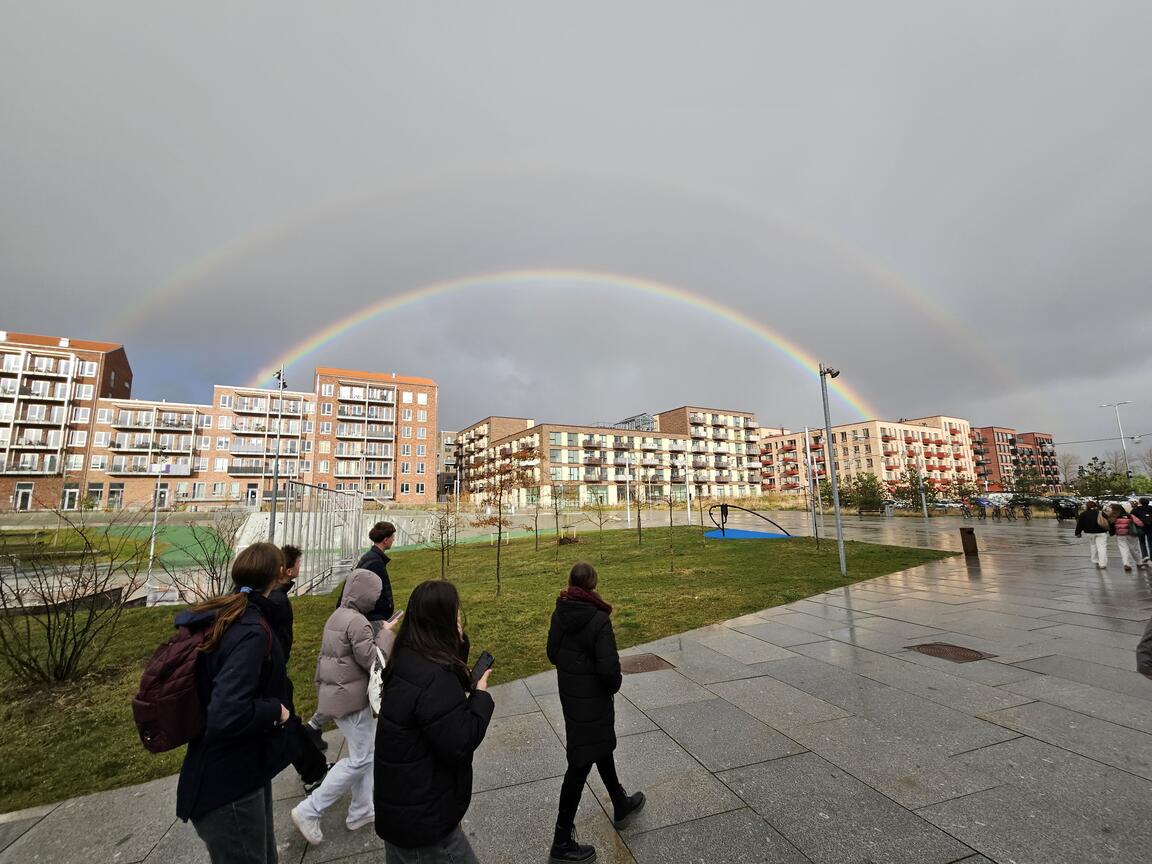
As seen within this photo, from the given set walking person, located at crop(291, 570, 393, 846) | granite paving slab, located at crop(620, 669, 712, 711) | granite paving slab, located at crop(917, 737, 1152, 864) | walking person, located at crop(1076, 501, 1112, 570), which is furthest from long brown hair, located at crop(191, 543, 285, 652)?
walking person, located at crop(1076, 501, 1112, 570)

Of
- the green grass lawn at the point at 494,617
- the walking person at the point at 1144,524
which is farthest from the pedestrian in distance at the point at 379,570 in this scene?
the walking person at the point at 1144,524

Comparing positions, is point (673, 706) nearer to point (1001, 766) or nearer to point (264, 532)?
point (1001, 766)

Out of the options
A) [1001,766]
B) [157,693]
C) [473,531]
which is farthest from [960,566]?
[473,531]

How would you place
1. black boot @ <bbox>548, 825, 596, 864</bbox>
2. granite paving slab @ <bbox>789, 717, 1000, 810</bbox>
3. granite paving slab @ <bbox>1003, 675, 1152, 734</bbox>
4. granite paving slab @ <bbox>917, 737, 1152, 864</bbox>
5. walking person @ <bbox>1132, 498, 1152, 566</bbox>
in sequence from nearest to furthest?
granite paving slab @ <bbox>917, 737, 1152, 864</bbox> → black boot @ <bbox>548, 825, 596, 864</bbox> → granite paving slab @ <bbox>789, 717, 1000, 810</bbox> → granite paving slab @ <bbox>1003, 675, 1152, 734</bbox> → walking person @ <bbox>1132, 498, 1152, 566</bbox>

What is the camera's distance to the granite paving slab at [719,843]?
3.26 m

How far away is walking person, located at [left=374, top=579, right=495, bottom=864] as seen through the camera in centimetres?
234

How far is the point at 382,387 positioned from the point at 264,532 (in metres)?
64.7

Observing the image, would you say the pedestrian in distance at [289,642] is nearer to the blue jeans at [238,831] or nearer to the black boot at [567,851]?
the blue jeans at [238,831]

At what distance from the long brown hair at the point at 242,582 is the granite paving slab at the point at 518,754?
251cm

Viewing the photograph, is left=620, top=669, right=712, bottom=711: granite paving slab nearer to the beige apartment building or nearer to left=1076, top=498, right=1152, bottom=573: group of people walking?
left=1076, top=498, right=1152, bottom=573: group of people walking

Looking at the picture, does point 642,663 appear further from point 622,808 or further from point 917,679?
point 622,808

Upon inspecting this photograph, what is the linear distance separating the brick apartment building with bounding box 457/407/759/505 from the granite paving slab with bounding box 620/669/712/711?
243 feet

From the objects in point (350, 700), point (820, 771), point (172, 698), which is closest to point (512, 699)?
point (350, 700)

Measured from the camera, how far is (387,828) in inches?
93.7
